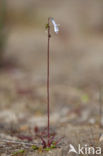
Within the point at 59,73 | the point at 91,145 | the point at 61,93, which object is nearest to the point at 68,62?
the point at 59,73

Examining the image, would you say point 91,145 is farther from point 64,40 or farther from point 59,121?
point 64,40

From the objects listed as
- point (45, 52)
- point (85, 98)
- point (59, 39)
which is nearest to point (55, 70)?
point (45, 52)

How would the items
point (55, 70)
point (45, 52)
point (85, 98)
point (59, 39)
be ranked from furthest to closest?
point (59, 39)
point (45, 52)
point (55, 70)
point (85, 98)

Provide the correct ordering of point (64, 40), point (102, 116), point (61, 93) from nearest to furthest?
point (102, 116) < point (61, 93) < point (64, 40)

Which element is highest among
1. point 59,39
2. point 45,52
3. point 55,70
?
point 59,39

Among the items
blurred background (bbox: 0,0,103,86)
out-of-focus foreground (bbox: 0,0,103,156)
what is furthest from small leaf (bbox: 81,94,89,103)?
blurred background (bbox: 0,0,103,86)

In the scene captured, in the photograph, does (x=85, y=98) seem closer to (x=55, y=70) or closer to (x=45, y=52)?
(x=55, y=70)

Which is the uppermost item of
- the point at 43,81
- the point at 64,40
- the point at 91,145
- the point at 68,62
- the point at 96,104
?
the point at 64,40

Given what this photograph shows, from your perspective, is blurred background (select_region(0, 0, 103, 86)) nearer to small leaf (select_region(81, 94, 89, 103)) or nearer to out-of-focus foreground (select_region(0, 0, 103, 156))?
out-of-focus foreground (select_region(0, 0, 103, 156))

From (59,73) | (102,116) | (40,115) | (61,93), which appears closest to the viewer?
(102,116)
